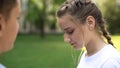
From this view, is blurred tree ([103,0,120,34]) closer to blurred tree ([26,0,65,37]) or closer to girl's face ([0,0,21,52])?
blurred tree ([26,0,65,37])

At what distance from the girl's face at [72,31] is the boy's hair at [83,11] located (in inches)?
1.5

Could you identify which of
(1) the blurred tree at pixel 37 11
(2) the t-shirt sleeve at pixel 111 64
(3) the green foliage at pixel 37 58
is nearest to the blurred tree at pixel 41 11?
(1) the blurred tree at pixel 37 11

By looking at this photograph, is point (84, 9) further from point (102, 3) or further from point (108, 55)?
point (102, 3)

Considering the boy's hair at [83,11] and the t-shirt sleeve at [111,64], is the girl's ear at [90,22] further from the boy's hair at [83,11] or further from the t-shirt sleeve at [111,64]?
the t-shirt sleeve at [111,64]

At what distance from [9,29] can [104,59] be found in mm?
1130

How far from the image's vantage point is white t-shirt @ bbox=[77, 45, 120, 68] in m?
2.11

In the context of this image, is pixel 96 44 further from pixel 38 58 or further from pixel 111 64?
pixel 38 58

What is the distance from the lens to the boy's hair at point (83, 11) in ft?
7.45

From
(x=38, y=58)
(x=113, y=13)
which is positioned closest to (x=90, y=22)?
(x=38, y=58)

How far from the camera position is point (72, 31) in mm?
2217

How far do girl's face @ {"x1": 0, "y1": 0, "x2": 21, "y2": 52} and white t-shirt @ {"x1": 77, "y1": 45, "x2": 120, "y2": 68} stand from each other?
1.04 metres

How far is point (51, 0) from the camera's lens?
29.8 metres

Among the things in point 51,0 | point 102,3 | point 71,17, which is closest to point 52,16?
point 51,0

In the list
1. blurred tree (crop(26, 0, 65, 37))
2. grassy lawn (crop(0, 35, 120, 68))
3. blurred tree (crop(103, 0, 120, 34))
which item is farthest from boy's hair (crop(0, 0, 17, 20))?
blurred tree (crop(103, 0, 120, 34))
